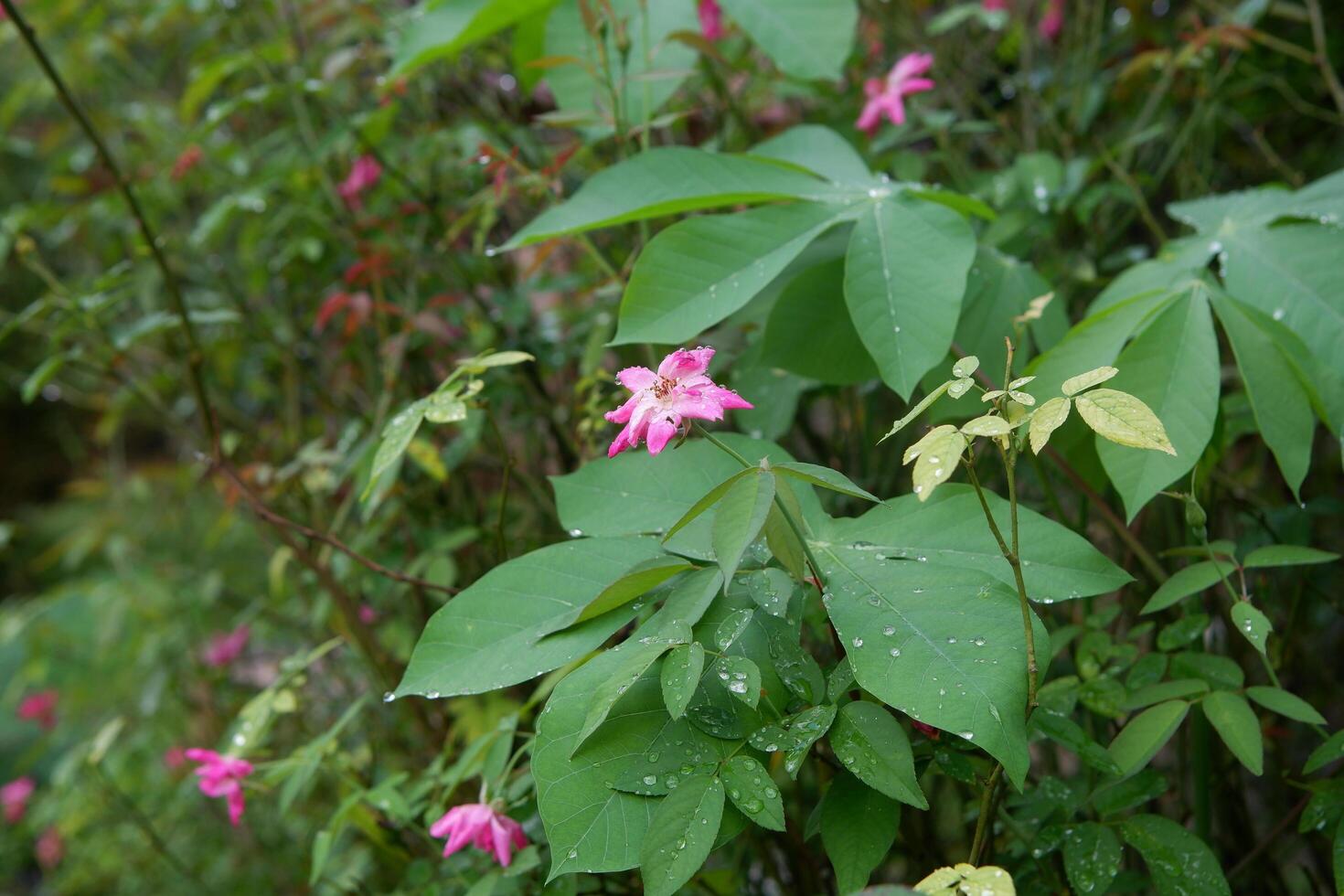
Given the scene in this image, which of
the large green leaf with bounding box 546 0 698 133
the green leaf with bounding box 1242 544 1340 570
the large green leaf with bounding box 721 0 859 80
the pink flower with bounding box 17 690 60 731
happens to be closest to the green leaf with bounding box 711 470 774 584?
the green leaf with bounding box 1242 544 1340 570

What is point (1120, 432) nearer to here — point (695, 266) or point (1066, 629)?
point (1066, 629)

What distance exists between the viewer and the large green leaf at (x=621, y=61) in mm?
1090

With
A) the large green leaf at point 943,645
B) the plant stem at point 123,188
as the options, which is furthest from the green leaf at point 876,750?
the plant stem at point 123,188

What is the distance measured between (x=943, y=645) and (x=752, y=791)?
155 mm

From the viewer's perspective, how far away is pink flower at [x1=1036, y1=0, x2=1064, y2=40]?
6.04ft

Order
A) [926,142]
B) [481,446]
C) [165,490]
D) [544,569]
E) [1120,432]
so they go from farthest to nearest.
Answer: [165,490] → [926,142] → [481,446] → [544,569] → [1120,432]

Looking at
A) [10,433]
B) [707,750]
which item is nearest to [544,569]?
[707,750]

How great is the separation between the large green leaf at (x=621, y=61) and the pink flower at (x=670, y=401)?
455 mm

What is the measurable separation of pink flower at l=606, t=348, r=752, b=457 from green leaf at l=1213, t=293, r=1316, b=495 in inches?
19.7

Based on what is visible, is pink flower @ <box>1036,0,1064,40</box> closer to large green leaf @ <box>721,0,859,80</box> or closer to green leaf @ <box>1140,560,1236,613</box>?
large green leaf @ <box>721,0,859,80</box>

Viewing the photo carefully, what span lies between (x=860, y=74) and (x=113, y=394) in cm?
170

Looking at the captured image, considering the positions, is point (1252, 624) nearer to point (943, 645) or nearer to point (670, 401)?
point (943, 645)

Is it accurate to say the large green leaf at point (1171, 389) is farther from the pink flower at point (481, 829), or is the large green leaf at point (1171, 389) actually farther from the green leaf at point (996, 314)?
the pink flower at point (481, 829)

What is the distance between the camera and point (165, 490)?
11.8ft
